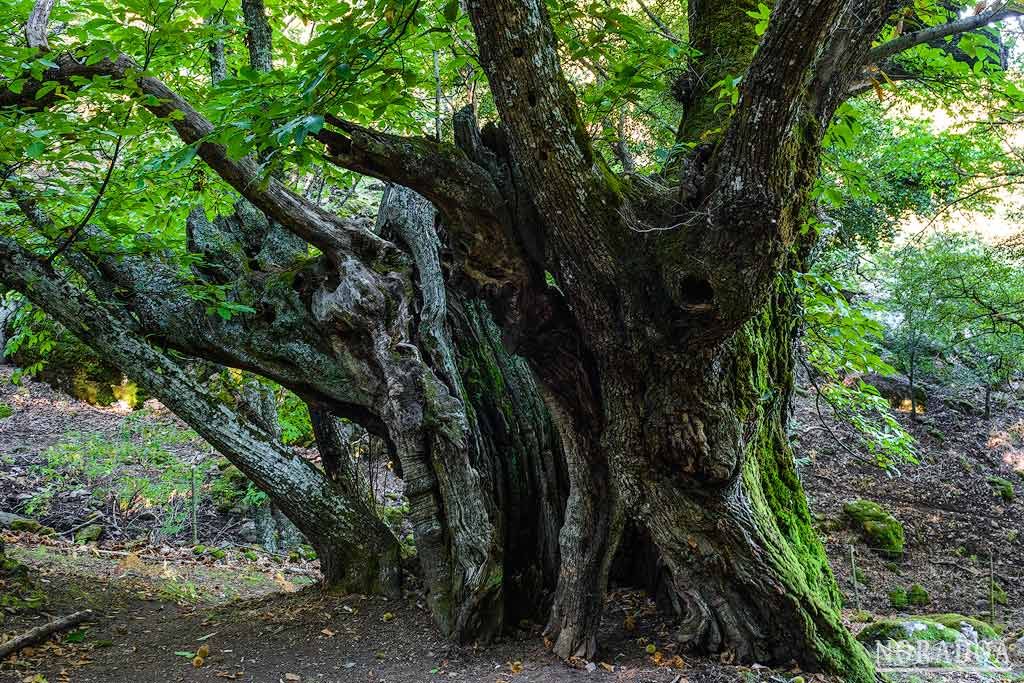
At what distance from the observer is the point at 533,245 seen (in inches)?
152

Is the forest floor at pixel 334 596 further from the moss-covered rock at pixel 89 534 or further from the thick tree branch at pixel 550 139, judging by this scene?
the thick tree branch at pixel 550 139

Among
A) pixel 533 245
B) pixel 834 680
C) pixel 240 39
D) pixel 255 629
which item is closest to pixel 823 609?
pixel 834 680

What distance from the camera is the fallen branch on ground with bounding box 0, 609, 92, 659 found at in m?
4.39

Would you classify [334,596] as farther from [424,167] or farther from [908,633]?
[908,633]

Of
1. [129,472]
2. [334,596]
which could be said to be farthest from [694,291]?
[129,472]

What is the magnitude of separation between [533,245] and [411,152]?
0.82 meters

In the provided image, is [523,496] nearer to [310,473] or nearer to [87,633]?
[310,473]

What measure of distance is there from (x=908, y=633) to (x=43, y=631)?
19.8ft

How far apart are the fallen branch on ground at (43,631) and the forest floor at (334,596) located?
2.7 inches

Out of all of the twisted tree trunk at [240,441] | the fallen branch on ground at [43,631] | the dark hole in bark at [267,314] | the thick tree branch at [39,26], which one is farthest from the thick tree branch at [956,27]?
the fallen branch on ground at [43,631]

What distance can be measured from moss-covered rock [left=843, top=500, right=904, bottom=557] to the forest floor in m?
0.21

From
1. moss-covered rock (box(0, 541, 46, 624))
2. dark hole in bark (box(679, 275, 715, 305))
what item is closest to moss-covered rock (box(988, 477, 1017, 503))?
dark hole in bark (box(679, 275, 715, 305))

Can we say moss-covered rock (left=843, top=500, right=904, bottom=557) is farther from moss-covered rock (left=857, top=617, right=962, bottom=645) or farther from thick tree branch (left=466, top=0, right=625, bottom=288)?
thick tree branch (left=466, top=0, right=625, bottom=288)

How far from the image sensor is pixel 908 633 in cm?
493
